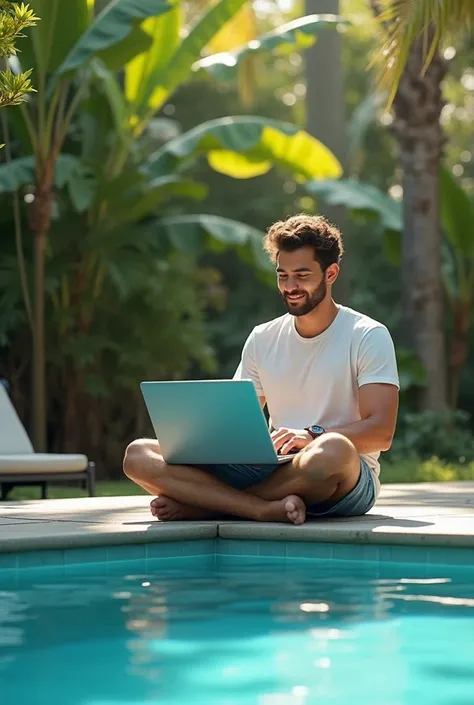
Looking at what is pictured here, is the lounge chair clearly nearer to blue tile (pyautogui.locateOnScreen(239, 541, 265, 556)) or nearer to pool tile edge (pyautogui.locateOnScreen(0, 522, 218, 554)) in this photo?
pool tile edge (pyautogui.locateOnScreen(0, 522, 218, 554))

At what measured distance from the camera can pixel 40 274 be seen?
475 inches

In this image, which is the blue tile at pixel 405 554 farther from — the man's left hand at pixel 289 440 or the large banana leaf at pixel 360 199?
the large banana leaf at pixel 360 199

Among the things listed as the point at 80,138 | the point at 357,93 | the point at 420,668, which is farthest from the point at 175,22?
the point at 357,93

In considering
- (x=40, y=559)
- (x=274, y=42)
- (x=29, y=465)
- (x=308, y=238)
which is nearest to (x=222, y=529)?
(x=40, y=559)

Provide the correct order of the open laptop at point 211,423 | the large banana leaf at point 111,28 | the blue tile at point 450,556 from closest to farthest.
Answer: the blue tile at point 450,556
the open laptop at point 211,423
the large banana leaf at point 111,28

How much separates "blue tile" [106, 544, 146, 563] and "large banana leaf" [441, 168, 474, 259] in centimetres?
1037

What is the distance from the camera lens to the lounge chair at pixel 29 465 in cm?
878

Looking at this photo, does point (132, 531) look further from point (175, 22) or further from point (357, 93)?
point (357, 93)

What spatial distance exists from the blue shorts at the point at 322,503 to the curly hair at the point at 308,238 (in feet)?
3.06

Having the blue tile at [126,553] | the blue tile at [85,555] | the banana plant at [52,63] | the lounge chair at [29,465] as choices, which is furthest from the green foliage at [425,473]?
the blue tile at [85,555]

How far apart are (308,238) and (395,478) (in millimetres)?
5359

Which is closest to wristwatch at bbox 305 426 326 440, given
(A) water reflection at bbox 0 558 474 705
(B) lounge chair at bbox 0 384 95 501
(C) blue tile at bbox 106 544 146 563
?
(A) water reflection at bbox 0 558 474 705

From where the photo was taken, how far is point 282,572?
5250 millimetres

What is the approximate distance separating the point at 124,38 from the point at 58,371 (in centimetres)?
353
